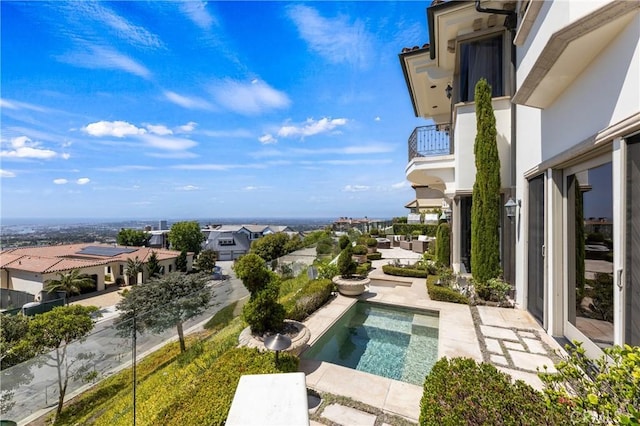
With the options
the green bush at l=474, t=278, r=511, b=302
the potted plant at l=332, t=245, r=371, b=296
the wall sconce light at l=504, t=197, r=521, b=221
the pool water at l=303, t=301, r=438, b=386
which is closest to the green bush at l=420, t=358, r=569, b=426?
the pool water at l=303, t=301, r=438, b=386

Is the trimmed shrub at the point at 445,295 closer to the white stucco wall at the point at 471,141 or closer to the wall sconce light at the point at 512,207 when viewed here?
the wall sconce light at the point at 512,207

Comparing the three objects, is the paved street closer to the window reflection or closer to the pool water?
the pool water

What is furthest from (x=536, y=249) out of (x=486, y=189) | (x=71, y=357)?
(x=71, y=357)

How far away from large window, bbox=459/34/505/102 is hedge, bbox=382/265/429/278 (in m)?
7.21

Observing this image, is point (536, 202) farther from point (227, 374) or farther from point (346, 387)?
point (227, 374)

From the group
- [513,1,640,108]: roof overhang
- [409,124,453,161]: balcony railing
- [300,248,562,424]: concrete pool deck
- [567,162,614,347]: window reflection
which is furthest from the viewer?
[409,124,453,161]: balcony railing

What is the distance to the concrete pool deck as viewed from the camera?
4209mm

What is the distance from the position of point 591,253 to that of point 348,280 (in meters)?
6.68

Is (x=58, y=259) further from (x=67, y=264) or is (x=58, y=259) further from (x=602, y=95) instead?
(x=602, y=95)

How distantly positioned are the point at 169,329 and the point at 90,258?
40729 mm

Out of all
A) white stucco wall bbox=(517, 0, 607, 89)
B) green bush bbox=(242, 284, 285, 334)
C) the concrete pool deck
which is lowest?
the concrete pool deck

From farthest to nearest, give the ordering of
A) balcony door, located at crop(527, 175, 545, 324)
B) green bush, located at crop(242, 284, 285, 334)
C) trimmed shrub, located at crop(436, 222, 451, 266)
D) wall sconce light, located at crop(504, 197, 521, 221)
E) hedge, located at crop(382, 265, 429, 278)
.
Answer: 1. trimmed shrub, located at crop(436, 222, 451, 266)
2. hedge, located at crop(382, 265, 429, 278)
3. wall sconce light, located at crop(504, 197, 521, 221)
4. balcony door, located at crop(527, 175, 545, 324)
5. green bush, located at crop(242, 284, 285, 334)

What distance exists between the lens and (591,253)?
4.48m

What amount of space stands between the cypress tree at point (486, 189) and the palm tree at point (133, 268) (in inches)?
1541
